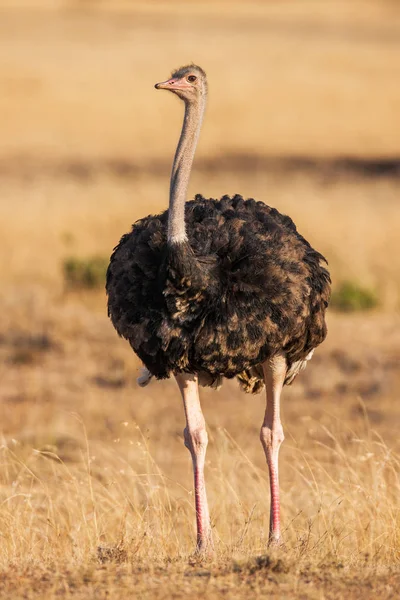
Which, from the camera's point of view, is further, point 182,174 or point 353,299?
point 353,299

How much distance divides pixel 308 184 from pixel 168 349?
1585 cm

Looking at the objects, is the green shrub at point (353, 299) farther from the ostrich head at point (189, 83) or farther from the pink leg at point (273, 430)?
the ostrich head at point (189, 83)

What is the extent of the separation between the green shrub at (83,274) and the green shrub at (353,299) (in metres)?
2.49

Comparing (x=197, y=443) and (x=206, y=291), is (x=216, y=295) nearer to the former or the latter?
(x=206, y=291)

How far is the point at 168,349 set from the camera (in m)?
5.28

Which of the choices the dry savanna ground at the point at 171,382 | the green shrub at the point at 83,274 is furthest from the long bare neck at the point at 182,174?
the green shrub at the point at 83,274

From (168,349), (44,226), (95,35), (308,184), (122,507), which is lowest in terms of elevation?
(122,507)

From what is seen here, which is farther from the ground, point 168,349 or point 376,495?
point 168,349

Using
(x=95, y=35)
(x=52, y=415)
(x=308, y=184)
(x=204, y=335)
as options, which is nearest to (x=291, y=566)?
(x=204, y=335)

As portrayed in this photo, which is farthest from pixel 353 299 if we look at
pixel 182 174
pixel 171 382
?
pixel 182 174

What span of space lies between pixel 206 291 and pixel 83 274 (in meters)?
8.01

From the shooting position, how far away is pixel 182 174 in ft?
17.1

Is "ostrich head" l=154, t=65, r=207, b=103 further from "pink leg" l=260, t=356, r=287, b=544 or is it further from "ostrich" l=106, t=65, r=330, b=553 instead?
"pink leg" l=260, t=356, r=287, b=544

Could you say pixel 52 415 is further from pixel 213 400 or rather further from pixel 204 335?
pixel 204 335
